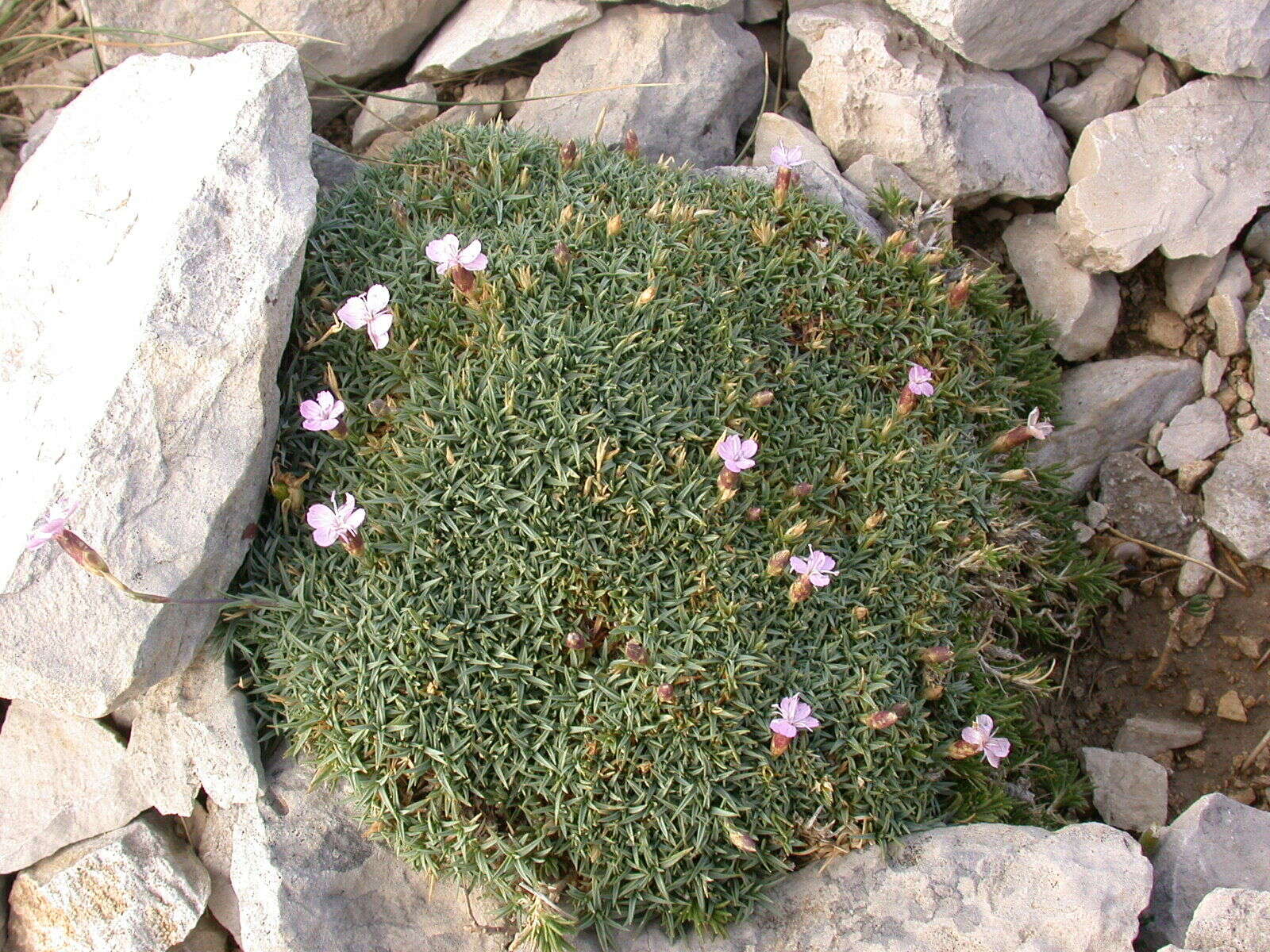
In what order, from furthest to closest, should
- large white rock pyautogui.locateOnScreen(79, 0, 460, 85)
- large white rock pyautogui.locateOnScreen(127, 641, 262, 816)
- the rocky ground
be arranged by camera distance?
1. large white rock pyautogui.locateOnScreen(79, 0, 460, 85)
2. large white rock pyautogui.locateOnScreen(127, 641, 262, 816)
3. the rocky ground

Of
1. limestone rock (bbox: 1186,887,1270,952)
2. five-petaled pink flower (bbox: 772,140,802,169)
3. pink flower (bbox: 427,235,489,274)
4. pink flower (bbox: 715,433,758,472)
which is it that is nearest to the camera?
limestone rock (bbox: 1186,887,1270,952)

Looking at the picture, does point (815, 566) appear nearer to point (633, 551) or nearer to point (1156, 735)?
point (633, 551)

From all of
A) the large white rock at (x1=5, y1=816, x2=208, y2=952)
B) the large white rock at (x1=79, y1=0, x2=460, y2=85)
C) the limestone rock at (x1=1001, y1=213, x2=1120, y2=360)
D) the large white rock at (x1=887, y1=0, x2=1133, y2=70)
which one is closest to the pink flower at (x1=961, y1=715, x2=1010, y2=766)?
the limestone rock at (x1=1001, y1=213, x2=1120, y2=360)

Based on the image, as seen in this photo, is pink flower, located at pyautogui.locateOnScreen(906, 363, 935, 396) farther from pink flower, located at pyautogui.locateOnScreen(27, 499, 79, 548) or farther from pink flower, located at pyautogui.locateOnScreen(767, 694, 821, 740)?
pink flower, located at pyautogui.locateOnScreen(27, 499, 79, 548)

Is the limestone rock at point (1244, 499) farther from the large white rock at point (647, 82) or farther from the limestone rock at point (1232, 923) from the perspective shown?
the large white rock at point (647, 82)

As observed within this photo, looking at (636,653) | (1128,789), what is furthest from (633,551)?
(1128,789)

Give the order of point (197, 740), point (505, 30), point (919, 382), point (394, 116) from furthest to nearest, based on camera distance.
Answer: point (394, 116)
point (505, 30)
point (919, 382)
point (197, 740)
